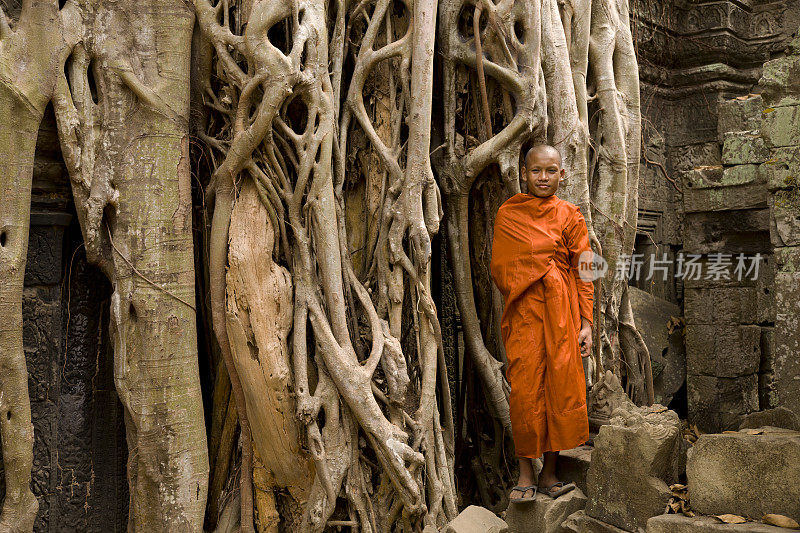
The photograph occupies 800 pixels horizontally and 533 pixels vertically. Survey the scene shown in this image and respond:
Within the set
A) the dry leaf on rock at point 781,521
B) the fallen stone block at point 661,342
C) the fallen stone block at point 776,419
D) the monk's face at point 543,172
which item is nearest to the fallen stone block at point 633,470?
the fallen stone block at point 776,419

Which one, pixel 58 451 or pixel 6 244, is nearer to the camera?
pixel 6 244

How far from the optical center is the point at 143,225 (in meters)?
3.22

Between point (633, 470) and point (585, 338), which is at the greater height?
point (585, 338)

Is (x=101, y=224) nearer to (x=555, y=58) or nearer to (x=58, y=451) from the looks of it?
(x=58, y=451)

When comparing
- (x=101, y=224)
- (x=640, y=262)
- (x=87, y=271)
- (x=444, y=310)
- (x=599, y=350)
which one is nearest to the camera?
(x=101, y=224)

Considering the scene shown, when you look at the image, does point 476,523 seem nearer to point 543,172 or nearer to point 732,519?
point 732,519

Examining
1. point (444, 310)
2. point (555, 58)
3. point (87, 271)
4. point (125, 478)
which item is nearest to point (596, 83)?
point (555, 58)

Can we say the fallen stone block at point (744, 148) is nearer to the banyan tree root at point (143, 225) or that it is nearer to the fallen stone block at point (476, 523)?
the fallen stone block at point (476, 523)

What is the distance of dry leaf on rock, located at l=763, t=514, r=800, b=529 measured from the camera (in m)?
2.28

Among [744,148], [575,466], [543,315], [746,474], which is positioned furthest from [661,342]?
[746,474]

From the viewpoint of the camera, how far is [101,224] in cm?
320

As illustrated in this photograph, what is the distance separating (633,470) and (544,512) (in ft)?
1.46

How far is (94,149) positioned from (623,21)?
9.97ft

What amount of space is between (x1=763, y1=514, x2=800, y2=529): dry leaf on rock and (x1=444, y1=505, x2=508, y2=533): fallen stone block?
105 centimetres
